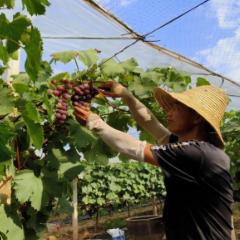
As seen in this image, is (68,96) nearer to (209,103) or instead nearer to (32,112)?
(32,112)

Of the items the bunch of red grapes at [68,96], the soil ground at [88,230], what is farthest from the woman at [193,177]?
the soil ground at [88,230]

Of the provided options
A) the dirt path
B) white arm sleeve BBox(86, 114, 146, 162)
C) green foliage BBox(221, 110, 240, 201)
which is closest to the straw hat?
white arm sleeve BBox(86, 114, 146, 162)

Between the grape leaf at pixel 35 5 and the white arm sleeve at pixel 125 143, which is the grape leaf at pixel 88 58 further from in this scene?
the grape leaf at pixel 35 5

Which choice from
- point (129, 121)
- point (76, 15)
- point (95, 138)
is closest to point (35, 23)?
point (76, 15)

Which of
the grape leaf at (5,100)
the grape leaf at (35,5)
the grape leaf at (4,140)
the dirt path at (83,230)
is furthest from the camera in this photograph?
the dirt path at (83,230)

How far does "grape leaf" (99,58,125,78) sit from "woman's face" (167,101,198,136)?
0.59 m

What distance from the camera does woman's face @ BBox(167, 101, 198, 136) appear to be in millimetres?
1573

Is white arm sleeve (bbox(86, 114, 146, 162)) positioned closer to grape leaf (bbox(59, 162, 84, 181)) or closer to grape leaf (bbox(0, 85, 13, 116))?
grape leaf (bbox(0, 85, 13, 116))

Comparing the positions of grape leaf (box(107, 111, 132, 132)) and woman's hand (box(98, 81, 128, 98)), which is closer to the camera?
woman's hand (box(98, 81, 128, 98))

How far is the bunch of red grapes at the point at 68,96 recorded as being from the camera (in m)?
1.89

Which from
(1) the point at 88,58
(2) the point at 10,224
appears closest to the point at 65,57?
(1) the point at 88,58

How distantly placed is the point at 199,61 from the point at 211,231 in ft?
10.4

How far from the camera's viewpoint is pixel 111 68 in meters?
2.09

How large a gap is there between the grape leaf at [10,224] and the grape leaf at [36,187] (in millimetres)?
111
